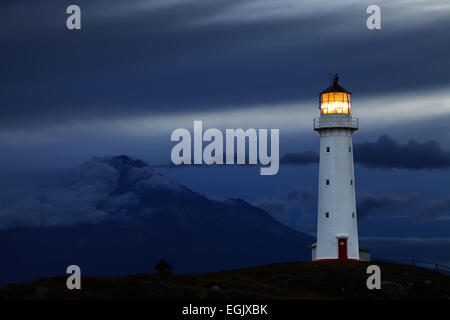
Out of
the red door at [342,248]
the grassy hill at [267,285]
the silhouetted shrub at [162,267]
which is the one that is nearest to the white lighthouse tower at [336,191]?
the red door at [342,248]

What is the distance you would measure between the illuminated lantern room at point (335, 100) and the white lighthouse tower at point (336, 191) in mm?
443

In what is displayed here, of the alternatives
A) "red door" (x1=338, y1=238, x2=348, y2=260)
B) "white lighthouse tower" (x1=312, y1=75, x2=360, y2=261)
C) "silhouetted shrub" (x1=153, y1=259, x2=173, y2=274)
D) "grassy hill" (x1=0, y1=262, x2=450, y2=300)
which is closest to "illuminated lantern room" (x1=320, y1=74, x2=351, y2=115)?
"white lighthouse tower" (x1=312, y1=75, x2=360, y2=261)

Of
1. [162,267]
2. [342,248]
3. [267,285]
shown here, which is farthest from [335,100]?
[162,267]

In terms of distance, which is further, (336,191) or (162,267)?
(336,191)

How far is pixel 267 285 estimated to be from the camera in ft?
257

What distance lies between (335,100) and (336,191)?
33.2 feet

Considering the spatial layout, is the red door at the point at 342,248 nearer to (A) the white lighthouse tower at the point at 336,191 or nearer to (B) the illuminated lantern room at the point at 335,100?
(A) the white lighthouse tower at the point at 336,191

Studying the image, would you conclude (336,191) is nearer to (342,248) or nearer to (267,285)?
(342,248)

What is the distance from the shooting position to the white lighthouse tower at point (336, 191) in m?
89.4

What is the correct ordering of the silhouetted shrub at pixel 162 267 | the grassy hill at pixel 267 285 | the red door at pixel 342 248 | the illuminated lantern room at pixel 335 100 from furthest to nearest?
the illuminated lantern room at pixel 335 100 → the red door at pixel 342 248 → the silhouetted shrub at pixel 162 267 → the grassy hill at pixel 267 285
